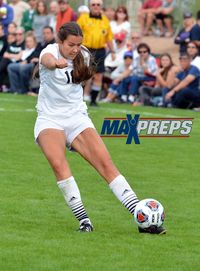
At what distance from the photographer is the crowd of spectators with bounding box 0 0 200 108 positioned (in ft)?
74.7

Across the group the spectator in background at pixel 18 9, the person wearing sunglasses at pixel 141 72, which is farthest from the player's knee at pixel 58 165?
the spectator in background at pixel 18 9

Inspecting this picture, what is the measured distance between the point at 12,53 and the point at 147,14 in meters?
3.98

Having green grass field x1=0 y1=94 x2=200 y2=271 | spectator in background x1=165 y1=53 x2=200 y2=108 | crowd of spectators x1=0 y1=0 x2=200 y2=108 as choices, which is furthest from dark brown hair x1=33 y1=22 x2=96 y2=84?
spectator in background x1=165 y1=53 x2=200 y2=108

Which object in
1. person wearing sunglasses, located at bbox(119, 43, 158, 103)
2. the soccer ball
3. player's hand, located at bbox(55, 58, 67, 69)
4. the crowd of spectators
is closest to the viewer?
player's hand, located at bbox(55, 58, 67, 69)

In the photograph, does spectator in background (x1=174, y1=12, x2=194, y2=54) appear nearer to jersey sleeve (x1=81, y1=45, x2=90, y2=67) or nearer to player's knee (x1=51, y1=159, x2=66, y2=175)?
jersey sleeve (x1=81, y1=45, x2=90, y2=67)

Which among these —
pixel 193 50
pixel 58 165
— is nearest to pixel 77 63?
pixel 58 165

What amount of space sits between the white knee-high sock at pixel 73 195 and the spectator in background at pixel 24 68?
1734 cm

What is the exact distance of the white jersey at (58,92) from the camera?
30.8ft

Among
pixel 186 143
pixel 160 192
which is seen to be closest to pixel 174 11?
pixel 186 143

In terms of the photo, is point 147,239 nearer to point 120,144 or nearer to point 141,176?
point 141,176

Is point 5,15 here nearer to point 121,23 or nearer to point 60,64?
point 121,23

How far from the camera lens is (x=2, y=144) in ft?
52.3

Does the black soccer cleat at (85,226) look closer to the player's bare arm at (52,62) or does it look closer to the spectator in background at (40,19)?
the player's bare arm at (52,62)

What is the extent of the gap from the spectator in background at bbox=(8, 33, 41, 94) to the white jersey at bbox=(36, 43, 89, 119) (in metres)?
17.1
